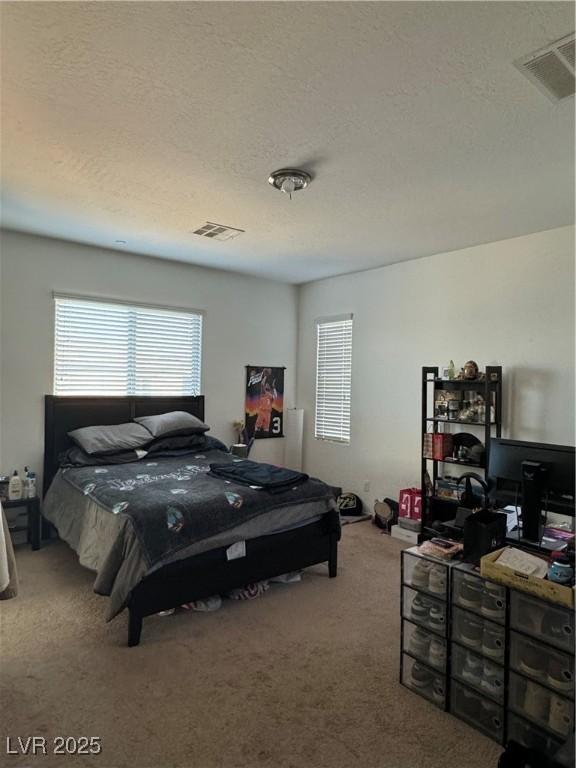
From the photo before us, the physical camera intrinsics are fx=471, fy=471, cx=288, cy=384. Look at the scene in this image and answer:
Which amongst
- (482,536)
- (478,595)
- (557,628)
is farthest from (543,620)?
(482,536)

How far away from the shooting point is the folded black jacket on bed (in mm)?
3180

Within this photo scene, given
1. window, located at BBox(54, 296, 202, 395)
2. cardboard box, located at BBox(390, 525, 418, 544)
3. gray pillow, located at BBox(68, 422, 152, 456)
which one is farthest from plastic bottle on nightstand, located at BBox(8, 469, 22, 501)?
cardboard box, located at BBox(390, 525, 418, 544)

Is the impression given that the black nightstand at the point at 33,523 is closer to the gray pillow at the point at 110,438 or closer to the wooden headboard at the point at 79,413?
the wooden headboard at the point at 79,413

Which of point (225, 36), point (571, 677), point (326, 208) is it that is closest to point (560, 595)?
point (571, 677)

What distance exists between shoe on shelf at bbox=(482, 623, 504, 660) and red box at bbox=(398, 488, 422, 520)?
233 cm

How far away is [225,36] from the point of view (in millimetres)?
1628

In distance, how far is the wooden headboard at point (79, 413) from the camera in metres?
4.06

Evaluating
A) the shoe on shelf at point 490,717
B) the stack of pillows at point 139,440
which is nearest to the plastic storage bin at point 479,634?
the shoe on shelf at point 490,717

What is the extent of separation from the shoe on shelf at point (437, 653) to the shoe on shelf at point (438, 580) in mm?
213

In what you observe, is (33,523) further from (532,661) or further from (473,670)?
(532,661)

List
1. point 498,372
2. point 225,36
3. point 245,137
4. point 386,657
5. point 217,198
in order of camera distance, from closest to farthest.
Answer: point 225,36, point 245,137, point 386,657, point 217,198, point 498,372

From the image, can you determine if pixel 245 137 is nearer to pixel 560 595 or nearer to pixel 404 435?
pixel 560 595

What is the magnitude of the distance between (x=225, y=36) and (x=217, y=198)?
1.49 metres

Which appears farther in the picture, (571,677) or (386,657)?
(386,657)
